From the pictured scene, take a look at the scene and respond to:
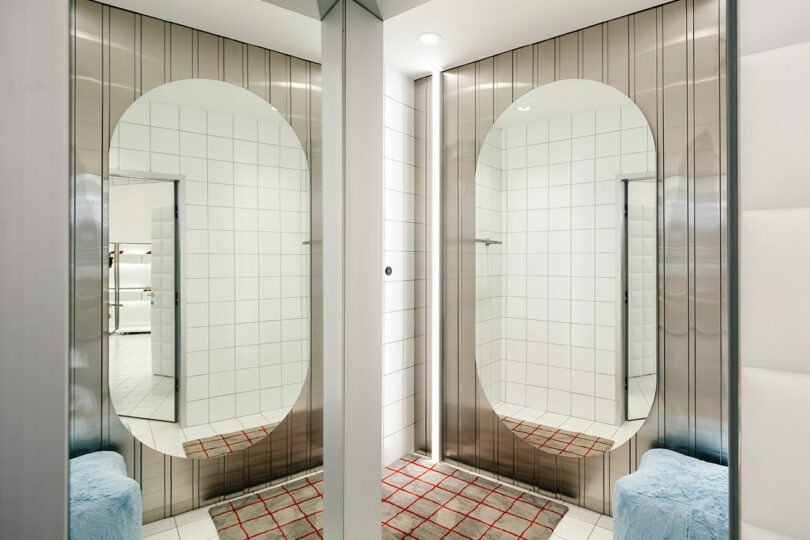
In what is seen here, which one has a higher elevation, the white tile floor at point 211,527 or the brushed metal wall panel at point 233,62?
the brushed metal wall panel at point 233,62

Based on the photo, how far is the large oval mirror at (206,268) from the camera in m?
1.20

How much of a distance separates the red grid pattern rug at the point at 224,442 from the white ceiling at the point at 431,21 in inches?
55.7

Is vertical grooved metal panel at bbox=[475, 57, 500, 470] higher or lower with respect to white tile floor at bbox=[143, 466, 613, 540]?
higher

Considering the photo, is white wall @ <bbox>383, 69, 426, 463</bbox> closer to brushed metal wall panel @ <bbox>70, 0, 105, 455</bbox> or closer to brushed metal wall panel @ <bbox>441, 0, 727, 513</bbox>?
brushed metal wall panel @ <bbox>441, 0, 727, 513</bbox>

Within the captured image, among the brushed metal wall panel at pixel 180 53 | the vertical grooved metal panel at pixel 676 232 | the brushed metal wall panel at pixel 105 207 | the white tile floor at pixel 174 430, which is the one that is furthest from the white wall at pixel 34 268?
the vertical grooved metal panel at pixel 676 232

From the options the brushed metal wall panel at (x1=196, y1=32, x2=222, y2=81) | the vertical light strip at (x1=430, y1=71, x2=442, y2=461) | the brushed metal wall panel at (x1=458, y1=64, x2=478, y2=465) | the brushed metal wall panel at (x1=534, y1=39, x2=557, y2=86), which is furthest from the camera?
the vertical light strip at (x1=430, y1=71, x2=442, y2=461)

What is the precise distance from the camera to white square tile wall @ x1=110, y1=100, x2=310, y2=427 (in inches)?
52.1

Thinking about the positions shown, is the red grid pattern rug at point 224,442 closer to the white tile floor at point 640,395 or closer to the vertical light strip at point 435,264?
the vertical light strip at point 435,264

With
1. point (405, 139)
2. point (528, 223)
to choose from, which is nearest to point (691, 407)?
point (528, 223)

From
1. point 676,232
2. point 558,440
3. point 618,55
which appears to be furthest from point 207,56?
point 558,440

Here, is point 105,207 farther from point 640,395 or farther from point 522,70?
point 640,395

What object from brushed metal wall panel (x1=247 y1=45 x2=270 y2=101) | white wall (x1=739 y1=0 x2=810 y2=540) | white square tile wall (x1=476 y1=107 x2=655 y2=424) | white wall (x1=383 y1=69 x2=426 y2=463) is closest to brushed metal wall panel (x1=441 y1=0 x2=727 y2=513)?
white square tile wall (x1=476 y1=107 x2=655 y2=424)

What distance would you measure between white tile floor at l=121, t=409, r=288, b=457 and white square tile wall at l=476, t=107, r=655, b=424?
110 centimetres

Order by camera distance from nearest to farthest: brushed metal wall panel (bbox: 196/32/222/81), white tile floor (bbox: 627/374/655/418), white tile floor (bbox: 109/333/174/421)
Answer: white tile floor (bbox: 109/333/174/421) < brushed metal wall panel (bbox: 196/32/222/81) < white tile floor (bbox: 627/374/655/418)
